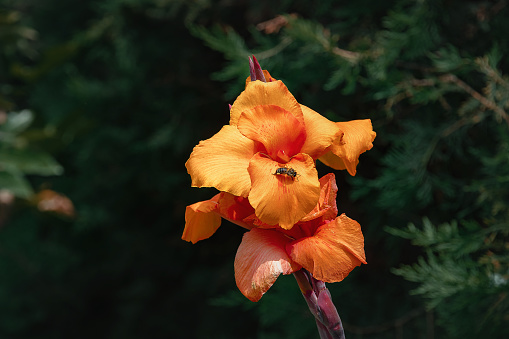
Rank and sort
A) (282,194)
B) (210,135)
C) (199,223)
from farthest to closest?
(210,135)
(199,223)
(282,194)

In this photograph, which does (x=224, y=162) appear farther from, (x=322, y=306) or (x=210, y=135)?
(x=210, y=135)

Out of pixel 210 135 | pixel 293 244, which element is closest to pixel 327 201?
pixel 293 244

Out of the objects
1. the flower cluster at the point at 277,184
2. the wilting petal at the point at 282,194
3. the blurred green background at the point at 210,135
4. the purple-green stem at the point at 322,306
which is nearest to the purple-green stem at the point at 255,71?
the flower cluster at the point at 277,184

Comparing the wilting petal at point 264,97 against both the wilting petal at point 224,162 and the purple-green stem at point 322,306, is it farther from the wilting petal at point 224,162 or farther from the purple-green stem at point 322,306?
the purple-green stem at point 322,306

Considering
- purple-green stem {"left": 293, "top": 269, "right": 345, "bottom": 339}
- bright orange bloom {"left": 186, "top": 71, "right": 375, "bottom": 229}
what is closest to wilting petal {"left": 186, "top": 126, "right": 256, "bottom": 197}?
bright orange bloom {"left": 186, "top": 71, "right": 375, "bottom": 229}

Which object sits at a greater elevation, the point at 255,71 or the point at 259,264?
the point at 255,71

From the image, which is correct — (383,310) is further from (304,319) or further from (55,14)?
(55,14)

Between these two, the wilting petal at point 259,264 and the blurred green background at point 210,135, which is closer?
the wilting petal at point 259,264
